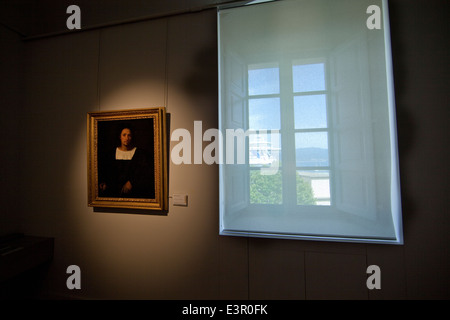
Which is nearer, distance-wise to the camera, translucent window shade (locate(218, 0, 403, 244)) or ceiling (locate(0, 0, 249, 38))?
translucent window shade (locate(218, 0, 403, 244))

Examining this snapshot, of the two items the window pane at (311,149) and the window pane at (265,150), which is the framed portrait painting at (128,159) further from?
the window pane at (311,149)

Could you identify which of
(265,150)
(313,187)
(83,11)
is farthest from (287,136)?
(83,11)

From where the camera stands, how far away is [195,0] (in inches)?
89.5

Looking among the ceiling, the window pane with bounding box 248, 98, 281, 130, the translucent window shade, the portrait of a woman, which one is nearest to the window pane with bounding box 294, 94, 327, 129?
the translucent window shade

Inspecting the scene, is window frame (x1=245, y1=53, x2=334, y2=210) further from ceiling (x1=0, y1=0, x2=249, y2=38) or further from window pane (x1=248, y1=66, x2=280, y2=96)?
ceiling (x1=0, y1=0, x2=249, y2=38)

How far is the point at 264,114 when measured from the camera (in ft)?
6.68

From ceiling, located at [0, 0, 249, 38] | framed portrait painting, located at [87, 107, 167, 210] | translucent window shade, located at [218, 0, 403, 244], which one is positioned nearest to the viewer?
translucent window shade, located at [218, 0, 403, 244]

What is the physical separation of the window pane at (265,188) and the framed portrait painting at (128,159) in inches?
36.9

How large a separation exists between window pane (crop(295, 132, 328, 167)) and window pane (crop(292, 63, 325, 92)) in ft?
1.47

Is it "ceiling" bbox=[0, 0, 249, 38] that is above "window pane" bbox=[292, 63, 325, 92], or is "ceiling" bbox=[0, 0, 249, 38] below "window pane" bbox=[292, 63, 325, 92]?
above

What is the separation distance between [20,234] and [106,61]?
2428 millimetres

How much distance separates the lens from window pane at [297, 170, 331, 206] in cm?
190

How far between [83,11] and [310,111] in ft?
10.0
